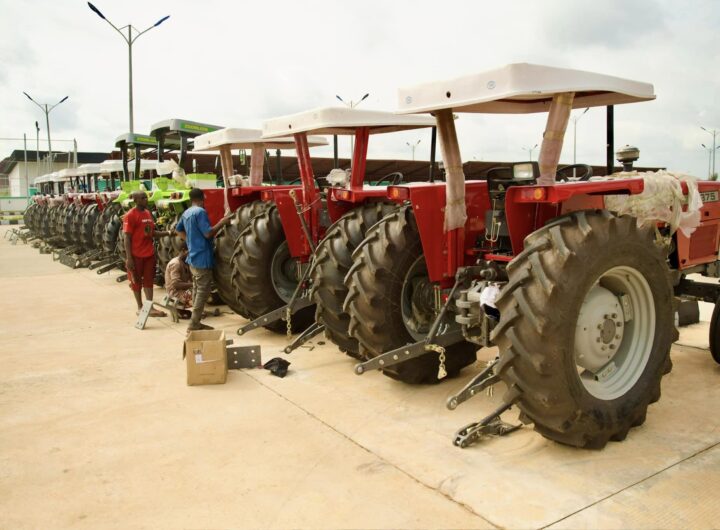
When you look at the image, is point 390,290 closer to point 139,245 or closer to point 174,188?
point 139,245

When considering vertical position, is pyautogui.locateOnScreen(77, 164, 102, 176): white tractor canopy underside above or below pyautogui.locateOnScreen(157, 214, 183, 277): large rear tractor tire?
above

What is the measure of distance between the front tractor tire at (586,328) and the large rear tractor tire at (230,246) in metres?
4.07

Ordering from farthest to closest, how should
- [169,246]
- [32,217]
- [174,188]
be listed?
[32,217] → [174,188] → [169,246]

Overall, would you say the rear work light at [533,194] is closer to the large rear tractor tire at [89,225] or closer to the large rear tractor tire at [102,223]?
the large rear tractor tire at [102,223]

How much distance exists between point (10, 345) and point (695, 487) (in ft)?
20.6

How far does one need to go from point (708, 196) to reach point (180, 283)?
19.3 feet

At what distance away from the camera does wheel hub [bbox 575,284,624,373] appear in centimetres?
368

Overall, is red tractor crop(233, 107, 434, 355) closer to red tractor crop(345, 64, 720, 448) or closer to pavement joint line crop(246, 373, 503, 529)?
red tractor crop(345, 64, 720, 448)

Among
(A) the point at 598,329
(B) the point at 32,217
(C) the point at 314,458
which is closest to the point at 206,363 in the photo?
(C) the point at 314,458

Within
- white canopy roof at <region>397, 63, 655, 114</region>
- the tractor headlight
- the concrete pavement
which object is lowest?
the concrete pavement

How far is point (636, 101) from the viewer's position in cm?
441

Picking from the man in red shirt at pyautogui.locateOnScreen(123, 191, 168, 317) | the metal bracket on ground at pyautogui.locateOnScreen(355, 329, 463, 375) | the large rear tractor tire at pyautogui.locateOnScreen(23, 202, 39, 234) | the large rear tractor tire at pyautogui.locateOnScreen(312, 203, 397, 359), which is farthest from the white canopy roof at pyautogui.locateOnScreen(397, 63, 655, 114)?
the large rear tractor tire at pyautogui.locateOnScreen(23, 202, 39, 234)

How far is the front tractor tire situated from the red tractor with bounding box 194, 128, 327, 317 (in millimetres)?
3972

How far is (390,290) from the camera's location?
453 cm
